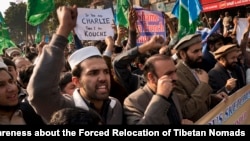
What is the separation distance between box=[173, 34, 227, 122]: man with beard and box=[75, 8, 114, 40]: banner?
2271 mm

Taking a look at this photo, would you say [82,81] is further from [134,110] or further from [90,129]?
[90,129]

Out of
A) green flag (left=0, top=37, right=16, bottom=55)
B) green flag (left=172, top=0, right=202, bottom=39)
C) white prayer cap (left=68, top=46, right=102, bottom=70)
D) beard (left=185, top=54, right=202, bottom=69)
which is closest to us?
white prayer cap (left=68, top=46, right=102, bottom=70)

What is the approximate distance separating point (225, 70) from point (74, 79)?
220 cm

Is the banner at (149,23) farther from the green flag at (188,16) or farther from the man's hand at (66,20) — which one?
the man's hand at (66,20)

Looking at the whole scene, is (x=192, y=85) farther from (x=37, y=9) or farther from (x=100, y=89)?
(x=37, y=9)

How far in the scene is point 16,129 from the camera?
2.14 metres

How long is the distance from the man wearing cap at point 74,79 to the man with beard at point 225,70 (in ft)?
5.77

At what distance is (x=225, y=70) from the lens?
4137 millimetres

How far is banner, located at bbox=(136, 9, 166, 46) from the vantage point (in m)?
6.33

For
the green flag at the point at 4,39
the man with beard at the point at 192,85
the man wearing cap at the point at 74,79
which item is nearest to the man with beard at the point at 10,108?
the man wearing cap at the point at 74,79

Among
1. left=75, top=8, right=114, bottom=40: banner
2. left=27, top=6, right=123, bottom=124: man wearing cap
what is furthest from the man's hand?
left=75, top=8, right=114, bottom=40: banner

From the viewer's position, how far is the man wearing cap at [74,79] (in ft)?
7.07

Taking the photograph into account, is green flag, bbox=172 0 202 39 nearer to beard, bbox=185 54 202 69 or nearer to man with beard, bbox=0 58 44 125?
beard, bbox=185 54 202 69
